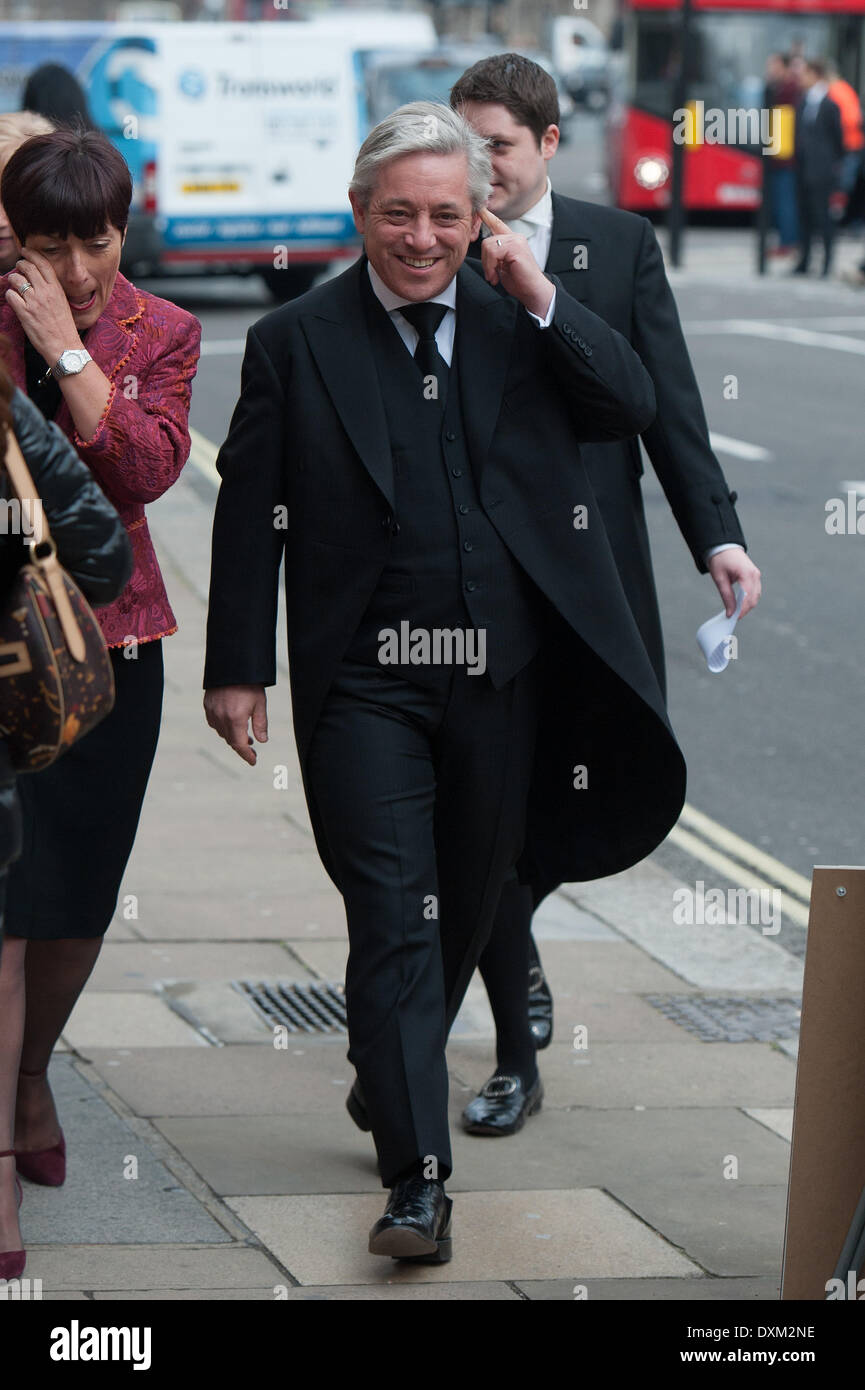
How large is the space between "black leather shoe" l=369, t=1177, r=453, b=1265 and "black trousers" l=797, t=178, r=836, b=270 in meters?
21.4

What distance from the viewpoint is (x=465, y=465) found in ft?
12.8

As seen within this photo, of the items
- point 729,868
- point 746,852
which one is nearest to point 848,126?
point 746,852

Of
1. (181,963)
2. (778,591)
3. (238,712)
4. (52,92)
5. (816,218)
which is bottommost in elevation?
(816,218)

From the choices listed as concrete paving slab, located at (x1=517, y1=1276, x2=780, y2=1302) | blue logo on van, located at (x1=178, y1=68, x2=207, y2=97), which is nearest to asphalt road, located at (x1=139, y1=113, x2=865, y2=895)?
blue logo on van, located at (x1=178, y1=68, x2=207, y2=97)

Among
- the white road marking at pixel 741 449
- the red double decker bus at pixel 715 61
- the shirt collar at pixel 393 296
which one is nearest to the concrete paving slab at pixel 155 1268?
the shirt collar at pixel 393 296

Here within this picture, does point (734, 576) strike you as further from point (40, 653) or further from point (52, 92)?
point (52, 92)

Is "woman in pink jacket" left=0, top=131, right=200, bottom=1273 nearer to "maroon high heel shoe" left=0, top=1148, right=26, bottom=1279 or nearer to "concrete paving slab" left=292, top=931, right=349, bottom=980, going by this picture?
"maroon high heel shoe" left=0, top=1148, right=26, bottom=1279

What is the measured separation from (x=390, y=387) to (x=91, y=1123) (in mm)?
1577

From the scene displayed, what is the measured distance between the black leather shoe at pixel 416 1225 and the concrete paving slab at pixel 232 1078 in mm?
820

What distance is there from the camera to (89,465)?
12.3 feet

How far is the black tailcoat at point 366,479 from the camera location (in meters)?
3.87

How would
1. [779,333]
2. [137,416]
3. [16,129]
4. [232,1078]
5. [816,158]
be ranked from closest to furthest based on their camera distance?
[137,416] → [16,129] → [232,1078] → [779,333] → [816,158]

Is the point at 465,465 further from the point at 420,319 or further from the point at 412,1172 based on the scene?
the point at 412,1172

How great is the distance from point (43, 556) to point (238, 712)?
3.93ft
